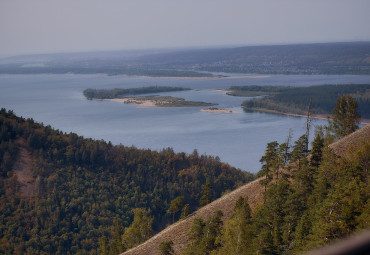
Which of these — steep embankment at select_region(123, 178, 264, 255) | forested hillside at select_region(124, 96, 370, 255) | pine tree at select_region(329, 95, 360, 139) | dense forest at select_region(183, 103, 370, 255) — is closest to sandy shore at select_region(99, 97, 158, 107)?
pine tree at select_region(329, 95, 360, 139)

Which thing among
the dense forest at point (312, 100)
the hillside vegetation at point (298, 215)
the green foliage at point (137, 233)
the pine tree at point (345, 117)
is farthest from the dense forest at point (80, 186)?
the dense forest at point (312, 100)

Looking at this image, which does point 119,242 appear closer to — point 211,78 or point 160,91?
point 160,91

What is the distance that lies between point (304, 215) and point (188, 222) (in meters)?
7.25

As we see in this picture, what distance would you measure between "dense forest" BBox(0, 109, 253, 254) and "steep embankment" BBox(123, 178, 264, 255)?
5.16 metres

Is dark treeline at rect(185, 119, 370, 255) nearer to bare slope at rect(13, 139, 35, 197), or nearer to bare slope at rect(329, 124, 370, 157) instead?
bare slope at rect(329, 124, 370, 157)

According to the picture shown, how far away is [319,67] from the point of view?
5586 inches

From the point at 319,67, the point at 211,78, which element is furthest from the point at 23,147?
the point at 319,67

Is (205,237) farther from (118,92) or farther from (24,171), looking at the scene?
(118,92)

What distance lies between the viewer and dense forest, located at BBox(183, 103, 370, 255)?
30.7ft

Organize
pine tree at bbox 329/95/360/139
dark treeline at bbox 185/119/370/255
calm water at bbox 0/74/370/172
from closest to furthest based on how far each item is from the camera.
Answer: dark treeline at bbox 185/119/370/255
pine tree at bbox 329/95/360/139
calm water at bbox 0/74/370/172

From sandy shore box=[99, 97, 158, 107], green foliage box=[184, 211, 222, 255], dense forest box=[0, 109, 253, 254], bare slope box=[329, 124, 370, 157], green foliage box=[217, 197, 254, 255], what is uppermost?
bare slope box=[329, 124, 370, 157]

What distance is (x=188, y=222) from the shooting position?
17.2 meters

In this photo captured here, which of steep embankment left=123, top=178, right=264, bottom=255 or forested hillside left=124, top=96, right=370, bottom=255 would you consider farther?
steep embankment left=123, top=178, right=264, bottom=255

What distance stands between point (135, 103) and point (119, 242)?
218 ft
